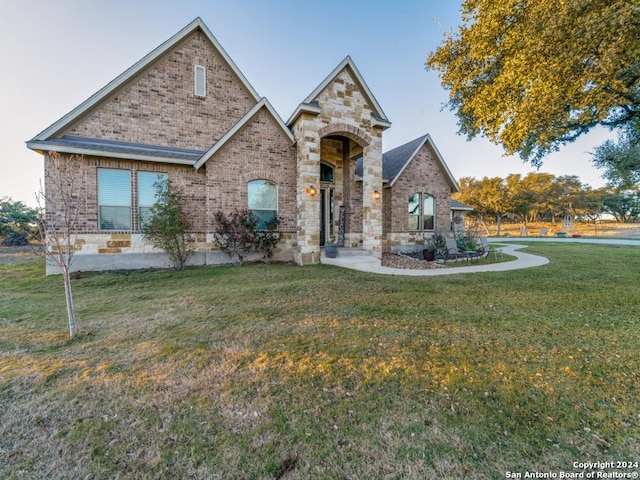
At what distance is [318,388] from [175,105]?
1191cm

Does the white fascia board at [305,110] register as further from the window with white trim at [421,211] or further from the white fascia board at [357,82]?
the window with white trim at [421,211]

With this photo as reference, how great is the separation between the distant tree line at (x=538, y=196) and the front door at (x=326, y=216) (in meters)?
33.4

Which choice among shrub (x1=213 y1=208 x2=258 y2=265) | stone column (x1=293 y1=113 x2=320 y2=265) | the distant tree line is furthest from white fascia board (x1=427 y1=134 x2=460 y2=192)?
the distant tree line

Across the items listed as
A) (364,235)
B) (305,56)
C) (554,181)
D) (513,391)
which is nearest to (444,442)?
(513,391)

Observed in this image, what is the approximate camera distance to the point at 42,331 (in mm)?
4148

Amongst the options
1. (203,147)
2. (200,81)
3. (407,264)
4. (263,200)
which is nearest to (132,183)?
(203,147)

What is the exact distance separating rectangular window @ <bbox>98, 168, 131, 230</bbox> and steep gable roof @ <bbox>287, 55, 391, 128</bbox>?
654 cm

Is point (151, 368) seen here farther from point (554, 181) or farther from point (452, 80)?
point (554, 181)

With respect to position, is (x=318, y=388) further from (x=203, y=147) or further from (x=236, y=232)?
(x=203, y=147)

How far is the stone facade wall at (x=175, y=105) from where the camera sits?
32.2 feet

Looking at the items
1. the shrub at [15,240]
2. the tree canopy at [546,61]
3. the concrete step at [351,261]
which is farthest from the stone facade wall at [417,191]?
the shrub at [15,240]

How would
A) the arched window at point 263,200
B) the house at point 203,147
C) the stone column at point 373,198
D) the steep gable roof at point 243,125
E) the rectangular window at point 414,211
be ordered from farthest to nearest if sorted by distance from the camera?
the rectangular window at point 414,211 → the stone column at point 373,198 → the arched window at point 263,200 → the steep gable roof at point 243,125 → the house at point 203,147

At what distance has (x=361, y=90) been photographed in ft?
36.8

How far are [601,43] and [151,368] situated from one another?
9.05 meters
